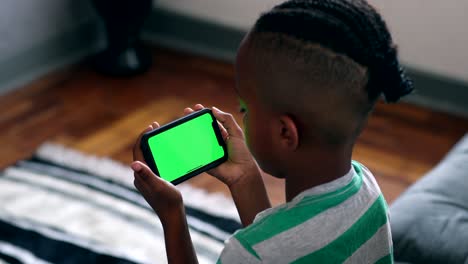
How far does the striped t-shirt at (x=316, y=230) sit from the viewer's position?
2.77ft

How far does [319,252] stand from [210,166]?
297 mm

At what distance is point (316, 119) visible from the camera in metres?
0.82

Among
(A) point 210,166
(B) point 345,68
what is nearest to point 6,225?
(A) point 210,166

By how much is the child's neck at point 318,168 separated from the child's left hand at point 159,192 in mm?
177

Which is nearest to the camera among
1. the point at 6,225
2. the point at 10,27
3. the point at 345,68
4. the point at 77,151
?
the point at 345,68

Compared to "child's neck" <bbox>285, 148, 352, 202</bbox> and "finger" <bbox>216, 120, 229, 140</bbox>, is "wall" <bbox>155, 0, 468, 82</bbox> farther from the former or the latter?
"child's neck" <bbox>285, 148, 352, 202</bbox>

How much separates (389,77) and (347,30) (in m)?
0.08

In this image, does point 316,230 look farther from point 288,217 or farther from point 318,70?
point 318,70

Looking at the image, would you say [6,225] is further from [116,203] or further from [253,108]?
[253,108]

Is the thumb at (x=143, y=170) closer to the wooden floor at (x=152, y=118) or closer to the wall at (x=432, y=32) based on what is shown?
the wooden floor at (x=152, y=118)

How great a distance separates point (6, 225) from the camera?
1.80 metres

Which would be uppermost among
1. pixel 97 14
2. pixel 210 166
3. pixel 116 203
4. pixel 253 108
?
pixel 253 108

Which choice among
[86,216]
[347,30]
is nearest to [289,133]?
[347,30]

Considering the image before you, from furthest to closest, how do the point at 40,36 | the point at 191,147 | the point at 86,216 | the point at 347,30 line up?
the point at 40,36 < the point at 86,216 < the point at 191,147 < the point at 347,30
